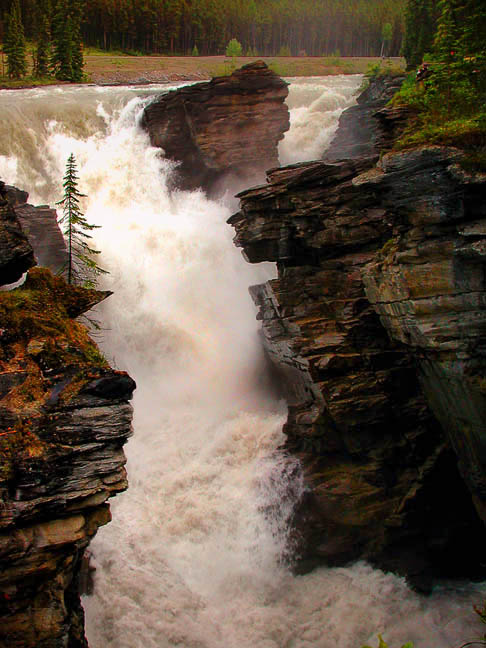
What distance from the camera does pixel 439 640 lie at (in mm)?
20125

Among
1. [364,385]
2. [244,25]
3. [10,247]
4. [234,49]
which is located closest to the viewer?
[10,247]

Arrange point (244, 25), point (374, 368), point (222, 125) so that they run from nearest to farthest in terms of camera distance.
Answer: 1. point (374, 368)
2. point (222, 125)
3. point (244, 25)

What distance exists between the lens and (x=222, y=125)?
41312 millimetres

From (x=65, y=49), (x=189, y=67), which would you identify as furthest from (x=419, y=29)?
(x=65, y=49)

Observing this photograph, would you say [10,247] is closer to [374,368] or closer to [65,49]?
[374,368]

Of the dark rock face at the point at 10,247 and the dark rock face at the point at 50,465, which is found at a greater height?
the dark rock face at the point at 10,247

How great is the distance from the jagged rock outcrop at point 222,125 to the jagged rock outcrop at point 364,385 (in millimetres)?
16119

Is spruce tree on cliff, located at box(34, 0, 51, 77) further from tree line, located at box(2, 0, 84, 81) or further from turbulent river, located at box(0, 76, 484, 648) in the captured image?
turbulent river, located at box(0, 76, 484, 648)

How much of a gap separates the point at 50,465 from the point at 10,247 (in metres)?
6.05

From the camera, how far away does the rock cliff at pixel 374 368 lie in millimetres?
19562

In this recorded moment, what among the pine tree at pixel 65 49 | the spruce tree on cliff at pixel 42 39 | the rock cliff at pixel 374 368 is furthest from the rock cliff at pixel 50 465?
the spruce tree on cliff at pixel 42 39

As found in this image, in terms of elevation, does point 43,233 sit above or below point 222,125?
below

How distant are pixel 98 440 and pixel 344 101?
3998 cm

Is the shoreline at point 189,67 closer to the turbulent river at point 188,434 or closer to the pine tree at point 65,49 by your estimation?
the pine tree at point 65,49
